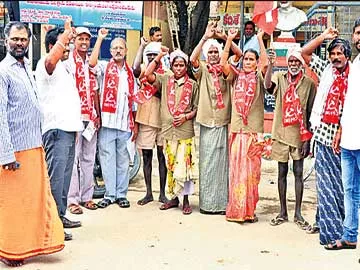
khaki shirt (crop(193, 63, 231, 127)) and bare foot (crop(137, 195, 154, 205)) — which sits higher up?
khaki shirt (crop(193, 63, 231, 127))

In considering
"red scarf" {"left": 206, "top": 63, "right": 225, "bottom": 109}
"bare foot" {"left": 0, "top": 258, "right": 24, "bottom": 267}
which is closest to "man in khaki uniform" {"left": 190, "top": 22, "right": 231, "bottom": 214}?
"red scarf" {"left": 206, "top": 63, "right": 225, "bottom": 109}

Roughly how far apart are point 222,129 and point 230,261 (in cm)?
170

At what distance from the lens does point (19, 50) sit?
4465 millimetres

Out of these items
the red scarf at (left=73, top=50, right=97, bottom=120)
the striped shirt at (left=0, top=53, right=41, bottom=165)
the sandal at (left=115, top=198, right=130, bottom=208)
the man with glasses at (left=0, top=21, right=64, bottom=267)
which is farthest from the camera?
the sandal at (left=115, top=198, right=130, bottom=208)

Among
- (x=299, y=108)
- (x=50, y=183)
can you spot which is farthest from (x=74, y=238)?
(x=299, y=108)

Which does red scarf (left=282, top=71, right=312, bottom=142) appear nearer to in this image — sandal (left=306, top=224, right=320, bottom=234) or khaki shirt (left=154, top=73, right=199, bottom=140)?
sandal (left=306, top=224, right=320, bottom=234)

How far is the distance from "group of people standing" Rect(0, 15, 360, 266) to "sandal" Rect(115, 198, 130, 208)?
1cm

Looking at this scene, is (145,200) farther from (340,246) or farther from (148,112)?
(340,246)

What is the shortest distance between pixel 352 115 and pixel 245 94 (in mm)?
1361

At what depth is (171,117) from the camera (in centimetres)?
612

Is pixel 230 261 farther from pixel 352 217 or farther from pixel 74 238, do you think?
pixel 74 238

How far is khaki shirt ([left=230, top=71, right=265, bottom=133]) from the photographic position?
577cm

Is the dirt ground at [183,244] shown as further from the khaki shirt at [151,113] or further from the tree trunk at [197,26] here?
the tree trunk at [197,26]

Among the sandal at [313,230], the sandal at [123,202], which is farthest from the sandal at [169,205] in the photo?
the sandal at [313,230]
